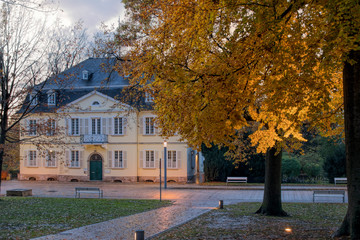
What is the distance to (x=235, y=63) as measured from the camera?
9.05m

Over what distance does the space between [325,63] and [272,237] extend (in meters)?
4.61

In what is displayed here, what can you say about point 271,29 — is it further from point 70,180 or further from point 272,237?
point 70,180

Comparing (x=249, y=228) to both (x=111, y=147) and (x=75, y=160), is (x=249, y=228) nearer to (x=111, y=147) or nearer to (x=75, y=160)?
(x=111, y=147)

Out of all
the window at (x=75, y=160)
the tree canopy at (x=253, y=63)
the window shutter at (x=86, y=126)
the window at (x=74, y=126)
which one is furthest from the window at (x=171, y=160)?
the tree canopy at (x=253, y=63)

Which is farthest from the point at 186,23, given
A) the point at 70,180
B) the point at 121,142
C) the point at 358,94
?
the point at 70,180

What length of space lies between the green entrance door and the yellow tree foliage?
3099 centimetres

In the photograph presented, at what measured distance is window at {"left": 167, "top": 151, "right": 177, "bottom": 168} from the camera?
38219 mm

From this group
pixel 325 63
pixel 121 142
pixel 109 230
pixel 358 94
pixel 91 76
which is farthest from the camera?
→ pixel 91 76

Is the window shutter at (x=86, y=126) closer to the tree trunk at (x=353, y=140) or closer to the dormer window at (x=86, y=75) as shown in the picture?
the dormer window at (x=86, y=75)

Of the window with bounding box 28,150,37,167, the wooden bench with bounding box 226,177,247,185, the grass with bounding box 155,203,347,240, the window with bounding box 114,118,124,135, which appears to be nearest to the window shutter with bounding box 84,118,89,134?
the window with bounding box 114,118,124,135

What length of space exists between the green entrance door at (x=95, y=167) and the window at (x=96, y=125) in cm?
240

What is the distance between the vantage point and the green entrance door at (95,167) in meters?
39.9

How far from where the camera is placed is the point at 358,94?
8328 millimetres

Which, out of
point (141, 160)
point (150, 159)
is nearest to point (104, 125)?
point (141, 160)
